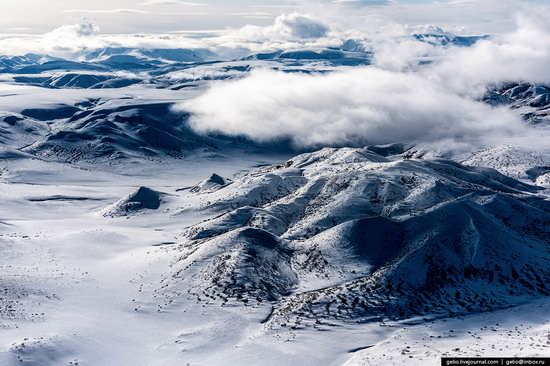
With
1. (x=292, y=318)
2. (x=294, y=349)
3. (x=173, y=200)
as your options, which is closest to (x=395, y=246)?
(x=292, y=318)

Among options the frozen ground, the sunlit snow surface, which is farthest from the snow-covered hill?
the frozen ground

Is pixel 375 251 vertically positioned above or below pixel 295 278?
above

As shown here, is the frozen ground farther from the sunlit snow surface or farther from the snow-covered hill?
the snow-covered hill

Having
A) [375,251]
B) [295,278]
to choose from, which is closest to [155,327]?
[295,278]

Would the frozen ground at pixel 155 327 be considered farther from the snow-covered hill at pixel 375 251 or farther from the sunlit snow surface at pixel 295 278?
the snow-covered hill at pixel 375 251

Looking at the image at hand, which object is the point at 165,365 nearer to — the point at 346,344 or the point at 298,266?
the point at 346,344

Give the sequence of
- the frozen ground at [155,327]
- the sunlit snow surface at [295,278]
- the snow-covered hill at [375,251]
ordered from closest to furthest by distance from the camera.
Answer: the frozen ground at [155,327], the sunlit snow surface at [295,278], the snow-covered hill at [375,251]

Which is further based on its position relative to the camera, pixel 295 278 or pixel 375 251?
pixel 375 251

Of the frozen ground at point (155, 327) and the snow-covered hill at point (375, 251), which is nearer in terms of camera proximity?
the frozen ground at point (155, 327)

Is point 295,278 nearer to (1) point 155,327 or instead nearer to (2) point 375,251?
(2) point 375,251

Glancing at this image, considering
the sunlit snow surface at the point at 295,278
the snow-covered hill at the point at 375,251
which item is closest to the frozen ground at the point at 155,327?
the sunlit snow surface at the point at 295,278

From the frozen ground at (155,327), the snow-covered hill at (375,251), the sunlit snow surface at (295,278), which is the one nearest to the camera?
the frozen ground at (155,327)
